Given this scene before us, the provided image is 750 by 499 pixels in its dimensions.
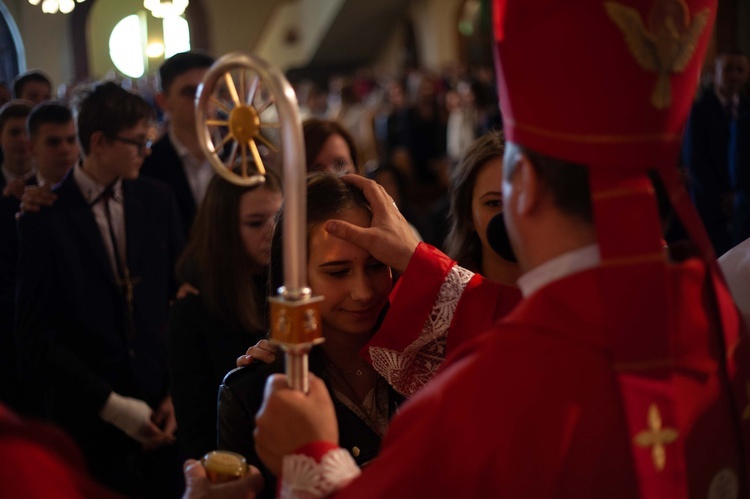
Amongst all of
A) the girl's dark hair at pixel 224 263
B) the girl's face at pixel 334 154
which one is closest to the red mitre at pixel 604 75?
the girl's dark hair at pixel 224 263

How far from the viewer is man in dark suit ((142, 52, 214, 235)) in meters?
4.15

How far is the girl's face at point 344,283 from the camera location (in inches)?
71.3

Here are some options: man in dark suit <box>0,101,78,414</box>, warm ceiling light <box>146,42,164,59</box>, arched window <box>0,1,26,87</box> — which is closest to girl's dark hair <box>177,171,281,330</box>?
man in dark suit <box>0,101,78,414</box>

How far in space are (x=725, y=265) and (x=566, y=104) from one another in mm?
719

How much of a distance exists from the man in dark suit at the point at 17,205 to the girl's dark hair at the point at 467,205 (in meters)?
1.70

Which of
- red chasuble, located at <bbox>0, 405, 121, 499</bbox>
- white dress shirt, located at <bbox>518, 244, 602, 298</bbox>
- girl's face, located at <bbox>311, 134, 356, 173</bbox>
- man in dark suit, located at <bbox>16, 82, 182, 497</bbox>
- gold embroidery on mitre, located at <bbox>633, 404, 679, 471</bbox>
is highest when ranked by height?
white dress shirt, located at <bbox>518, 244, 602, 298</bbox>

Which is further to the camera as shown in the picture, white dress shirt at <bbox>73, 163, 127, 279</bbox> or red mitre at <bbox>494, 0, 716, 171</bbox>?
white dress shirt at <bbox>73, 163, 127, 279</bbox>

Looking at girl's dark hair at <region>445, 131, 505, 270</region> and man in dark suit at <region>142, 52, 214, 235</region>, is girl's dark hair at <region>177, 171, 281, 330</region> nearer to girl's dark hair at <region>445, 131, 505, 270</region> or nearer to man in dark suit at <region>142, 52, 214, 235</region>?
girl's dark hair at <region>445, 131, 505, 270</region>

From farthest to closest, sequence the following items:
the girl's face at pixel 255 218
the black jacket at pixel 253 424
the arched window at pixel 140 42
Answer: the arched window at pixel 140 42, the girl's face at pixel 255 218, the black jacket at pixel 253 424

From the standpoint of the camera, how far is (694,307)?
1263mm

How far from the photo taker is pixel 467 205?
2.66m

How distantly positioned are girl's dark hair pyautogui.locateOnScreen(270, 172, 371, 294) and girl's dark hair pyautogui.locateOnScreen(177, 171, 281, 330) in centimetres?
65

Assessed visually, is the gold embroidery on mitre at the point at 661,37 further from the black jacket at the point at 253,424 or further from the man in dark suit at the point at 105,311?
the man in dark suit at the point at 105,311

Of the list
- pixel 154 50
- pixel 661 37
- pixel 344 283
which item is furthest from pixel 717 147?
pixel 154 50
